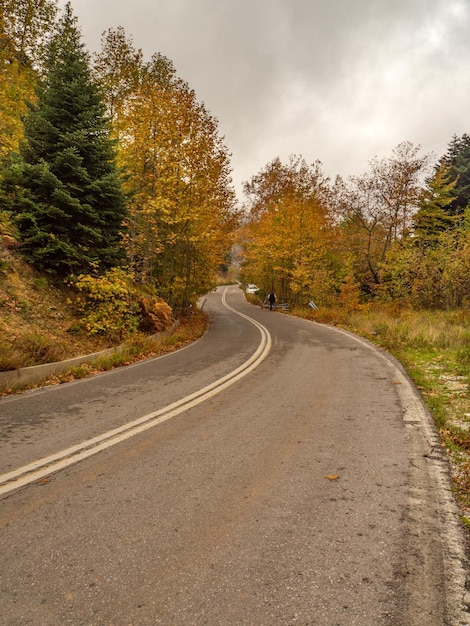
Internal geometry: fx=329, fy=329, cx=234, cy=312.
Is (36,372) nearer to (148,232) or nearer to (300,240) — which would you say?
(148,232)

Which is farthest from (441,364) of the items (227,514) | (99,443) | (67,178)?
(67,178)

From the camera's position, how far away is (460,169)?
3241 cm

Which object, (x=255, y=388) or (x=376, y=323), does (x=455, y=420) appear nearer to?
(x=255, y=388)

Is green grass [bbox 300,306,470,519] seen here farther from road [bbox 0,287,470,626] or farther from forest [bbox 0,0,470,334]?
forest [bbox 0,0,470,334]

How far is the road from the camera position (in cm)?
204

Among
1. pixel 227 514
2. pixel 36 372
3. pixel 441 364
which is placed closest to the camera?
pixel 227 514

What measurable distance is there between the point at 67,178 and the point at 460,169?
36.5 metres

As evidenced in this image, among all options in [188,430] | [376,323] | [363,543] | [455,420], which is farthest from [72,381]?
[376,323]

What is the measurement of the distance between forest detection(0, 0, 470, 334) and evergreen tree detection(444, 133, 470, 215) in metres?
0.58

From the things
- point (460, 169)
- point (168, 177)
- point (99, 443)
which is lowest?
point (99, 443)

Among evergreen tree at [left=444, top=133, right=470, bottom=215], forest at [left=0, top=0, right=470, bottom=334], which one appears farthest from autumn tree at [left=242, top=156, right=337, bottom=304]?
evergreen tree at [left=444, top=133, right=470, bottom=215]

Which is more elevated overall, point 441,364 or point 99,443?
point 441,364

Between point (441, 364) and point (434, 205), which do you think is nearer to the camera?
point (441, 364)

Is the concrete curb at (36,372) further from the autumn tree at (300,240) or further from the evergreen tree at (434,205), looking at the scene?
the evergreen tree at (434,205)
